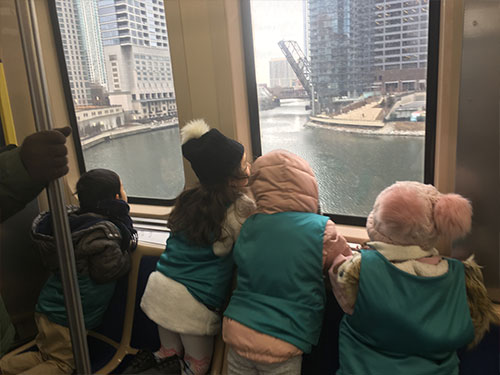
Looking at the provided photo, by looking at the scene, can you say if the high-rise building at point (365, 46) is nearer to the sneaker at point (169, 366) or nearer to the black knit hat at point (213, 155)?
the black knit hat at point (213, 155)

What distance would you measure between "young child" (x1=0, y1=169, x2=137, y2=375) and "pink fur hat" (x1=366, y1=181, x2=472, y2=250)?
1292mm

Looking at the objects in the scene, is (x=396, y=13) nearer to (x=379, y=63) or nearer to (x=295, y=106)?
(x=379, y=63)

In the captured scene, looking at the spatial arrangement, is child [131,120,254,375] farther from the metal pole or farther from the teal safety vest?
the metal pole

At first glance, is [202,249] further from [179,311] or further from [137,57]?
[137,57]

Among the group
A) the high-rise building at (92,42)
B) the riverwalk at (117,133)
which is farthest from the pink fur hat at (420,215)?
the high-rise building at (92,42)

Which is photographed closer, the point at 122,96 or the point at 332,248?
the point at 332,248

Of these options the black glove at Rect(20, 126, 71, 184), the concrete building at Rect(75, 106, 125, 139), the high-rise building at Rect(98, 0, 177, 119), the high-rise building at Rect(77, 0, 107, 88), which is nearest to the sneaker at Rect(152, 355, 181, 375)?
the black glove at Rect(20, 126, 71, 184)

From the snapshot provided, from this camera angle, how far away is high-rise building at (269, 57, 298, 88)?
6.98ft

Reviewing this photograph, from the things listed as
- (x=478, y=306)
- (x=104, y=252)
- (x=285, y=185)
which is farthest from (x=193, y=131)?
(x=478, y=306)

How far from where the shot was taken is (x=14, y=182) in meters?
1.20

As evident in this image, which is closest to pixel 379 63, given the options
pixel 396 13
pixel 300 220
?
pixel 396 13

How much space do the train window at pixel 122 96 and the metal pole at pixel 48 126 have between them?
142cm

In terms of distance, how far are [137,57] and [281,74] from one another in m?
1.02

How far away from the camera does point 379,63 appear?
1.87 meters
